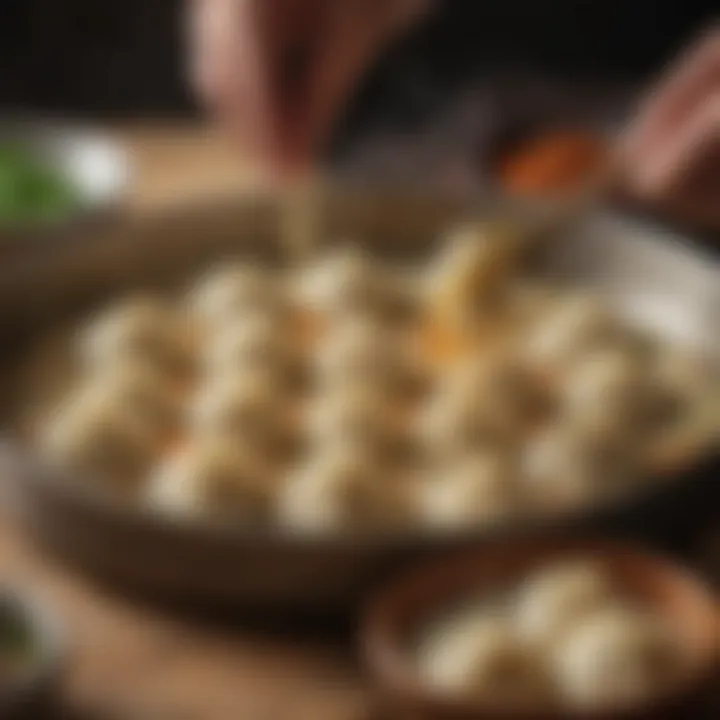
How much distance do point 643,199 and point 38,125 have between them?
1.97 feet

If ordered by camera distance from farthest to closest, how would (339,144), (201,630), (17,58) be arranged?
(17,58), (339,144), (201,630)

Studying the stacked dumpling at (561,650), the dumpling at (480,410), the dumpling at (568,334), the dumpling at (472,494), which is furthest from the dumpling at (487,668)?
the dumpling at (568,334)

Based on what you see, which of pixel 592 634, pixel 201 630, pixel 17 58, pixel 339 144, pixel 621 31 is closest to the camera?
pixel 592 634

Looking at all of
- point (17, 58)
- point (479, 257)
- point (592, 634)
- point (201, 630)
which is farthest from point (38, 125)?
point (592, 634)

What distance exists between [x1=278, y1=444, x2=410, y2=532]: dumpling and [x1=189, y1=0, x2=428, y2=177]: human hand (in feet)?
1.03

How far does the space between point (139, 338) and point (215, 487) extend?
218mm

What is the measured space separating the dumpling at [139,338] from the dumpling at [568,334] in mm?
222

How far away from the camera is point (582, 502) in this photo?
0.76 meters

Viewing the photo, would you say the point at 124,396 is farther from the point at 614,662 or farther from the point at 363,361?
the point at 614,662

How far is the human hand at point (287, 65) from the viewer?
112 cm

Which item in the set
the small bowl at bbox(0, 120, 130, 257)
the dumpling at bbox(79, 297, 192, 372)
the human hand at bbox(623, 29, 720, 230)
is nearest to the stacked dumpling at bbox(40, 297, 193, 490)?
the dumpling at bbox(79, 297, 192, 372)

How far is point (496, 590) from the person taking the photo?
0.75 metres

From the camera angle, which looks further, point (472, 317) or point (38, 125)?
point (38, 125)

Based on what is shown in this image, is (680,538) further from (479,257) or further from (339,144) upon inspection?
(339,144)
